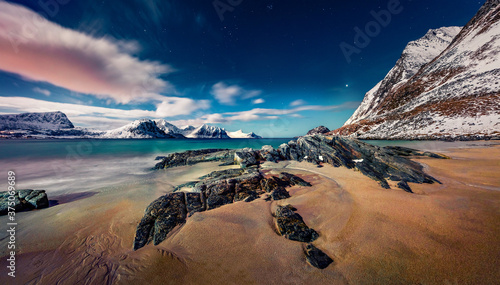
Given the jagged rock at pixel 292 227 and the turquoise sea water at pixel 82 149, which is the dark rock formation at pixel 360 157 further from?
the turquoise sea water at pixel 82 149

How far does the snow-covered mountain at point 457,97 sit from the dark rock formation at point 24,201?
61.7m

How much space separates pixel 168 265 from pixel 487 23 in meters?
119

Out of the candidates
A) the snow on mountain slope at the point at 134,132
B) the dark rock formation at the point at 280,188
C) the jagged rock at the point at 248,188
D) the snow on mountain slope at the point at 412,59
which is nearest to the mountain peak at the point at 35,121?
the snow on mountain slope at the point at 134,132

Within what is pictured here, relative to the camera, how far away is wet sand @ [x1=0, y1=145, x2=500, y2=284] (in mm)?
3129

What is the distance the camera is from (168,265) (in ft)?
11.8

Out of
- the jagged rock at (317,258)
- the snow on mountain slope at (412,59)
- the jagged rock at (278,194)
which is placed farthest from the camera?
the snow on mountain slope at (412,59)

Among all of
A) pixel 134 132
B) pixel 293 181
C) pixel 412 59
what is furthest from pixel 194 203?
pixel 134 132

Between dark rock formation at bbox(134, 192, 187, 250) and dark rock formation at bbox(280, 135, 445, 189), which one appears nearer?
dark rock formation at bbox(134, 192, 187, 250)

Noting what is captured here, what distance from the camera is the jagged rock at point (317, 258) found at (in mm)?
3286

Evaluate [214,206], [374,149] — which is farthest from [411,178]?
[214,206]

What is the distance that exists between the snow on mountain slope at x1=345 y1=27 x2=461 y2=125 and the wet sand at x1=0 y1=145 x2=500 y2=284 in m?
100

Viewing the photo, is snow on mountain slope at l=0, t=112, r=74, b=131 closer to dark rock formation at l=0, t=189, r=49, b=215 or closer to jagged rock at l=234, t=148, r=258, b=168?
dark rock formation at l=0, t=189, r=49, b=215

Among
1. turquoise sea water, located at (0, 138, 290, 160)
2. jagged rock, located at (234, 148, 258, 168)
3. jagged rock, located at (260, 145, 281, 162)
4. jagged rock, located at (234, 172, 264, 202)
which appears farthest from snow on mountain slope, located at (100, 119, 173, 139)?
jagged rock, located at (234, 172, 264, 202)

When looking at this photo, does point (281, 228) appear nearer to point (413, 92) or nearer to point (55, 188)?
point (55, 188)
